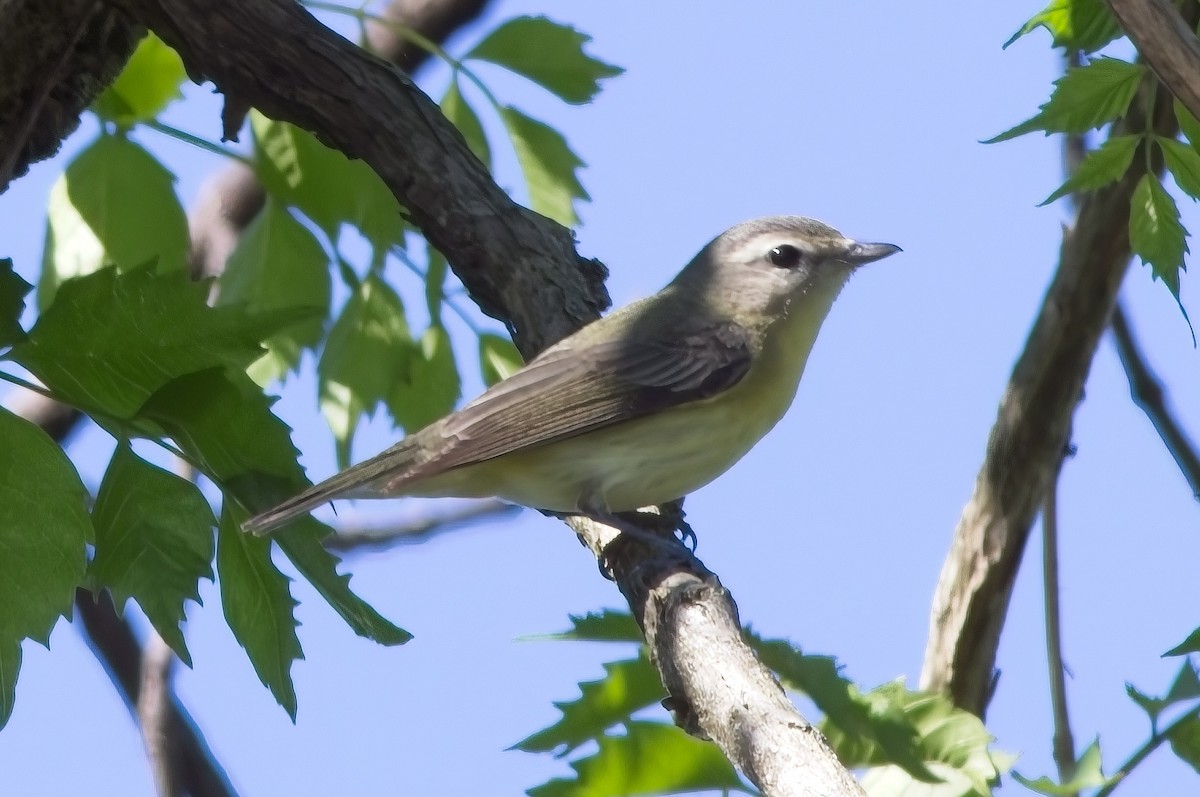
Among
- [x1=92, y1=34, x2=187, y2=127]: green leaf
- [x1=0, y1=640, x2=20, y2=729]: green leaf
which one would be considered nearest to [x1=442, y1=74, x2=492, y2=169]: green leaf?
[x1=92, y1=34, x2=187, y2=127]: green leaf

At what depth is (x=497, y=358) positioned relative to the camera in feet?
11.4

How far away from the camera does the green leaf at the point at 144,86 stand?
3.31m

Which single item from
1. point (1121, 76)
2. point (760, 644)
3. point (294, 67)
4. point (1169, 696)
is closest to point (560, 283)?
point (294, 67)

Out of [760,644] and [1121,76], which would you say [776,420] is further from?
[1121,76]

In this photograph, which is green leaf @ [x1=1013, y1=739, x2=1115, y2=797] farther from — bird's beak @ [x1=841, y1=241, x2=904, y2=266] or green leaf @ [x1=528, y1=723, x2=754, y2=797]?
bird's beak @ [x1=841, y1=241, x2=904, y2=266]

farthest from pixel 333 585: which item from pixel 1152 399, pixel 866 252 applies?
pixel 1152 399

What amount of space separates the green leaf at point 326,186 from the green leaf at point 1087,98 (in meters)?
1.51

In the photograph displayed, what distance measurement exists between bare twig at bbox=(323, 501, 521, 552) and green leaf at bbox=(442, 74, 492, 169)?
1284 mm

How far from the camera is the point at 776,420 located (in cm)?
387

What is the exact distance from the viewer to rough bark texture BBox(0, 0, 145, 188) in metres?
2.95

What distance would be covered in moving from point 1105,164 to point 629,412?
1558 mm

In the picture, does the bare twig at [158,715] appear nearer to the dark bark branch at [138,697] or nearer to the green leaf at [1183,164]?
the dark bark branch at [138,697]

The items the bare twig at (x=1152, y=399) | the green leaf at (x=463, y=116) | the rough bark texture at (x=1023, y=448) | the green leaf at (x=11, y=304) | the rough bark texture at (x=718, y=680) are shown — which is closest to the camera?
the rough bark texture at (x=718, y=680)

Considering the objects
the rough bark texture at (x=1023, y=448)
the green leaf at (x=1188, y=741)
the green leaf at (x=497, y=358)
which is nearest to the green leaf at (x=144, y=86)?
the green leaf at (x=497, y=358)
